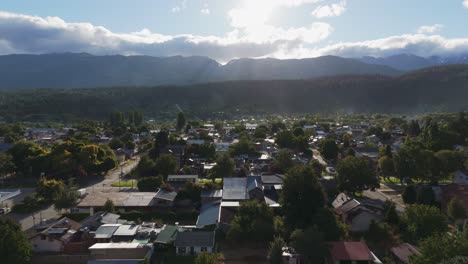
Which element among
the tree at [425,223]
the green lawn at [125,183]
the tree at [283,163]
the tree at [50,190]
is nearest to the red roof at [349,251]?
the tree at [425,223]

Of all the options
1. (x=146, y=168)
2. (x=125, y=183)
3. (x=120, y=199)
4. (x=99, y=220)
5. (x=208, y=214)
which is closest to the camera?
(x=99, y=220)

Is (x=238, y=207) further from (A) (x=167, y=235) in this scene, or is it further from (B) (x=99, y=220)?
(B) (x=99, y=220)

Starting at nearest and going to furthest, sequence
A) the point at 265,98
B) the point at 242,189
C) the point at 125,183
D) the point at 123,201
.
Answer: the point at 123,201 < the point at 242,189 < the point at 125,183 < the point at 265,98

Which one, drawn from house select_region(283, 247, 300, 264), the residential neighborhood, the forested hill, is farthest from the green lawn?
the forested hill

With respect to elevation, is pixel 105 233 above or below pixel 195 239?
below

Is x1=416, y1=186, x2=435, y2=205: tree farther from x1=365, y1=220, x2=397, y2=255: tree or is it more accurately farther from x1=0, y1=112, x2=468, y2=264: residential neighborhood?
x1=365, y1=220, x2=397, y2=255: tree

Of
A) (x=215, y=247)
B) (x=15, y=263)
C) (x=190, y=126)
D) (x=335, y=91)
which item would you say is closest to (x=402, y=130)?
(x=190, y=126)

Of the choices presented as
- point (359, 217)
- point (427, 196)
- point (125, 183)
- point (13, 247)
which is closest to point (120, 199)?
point (125, 183)
